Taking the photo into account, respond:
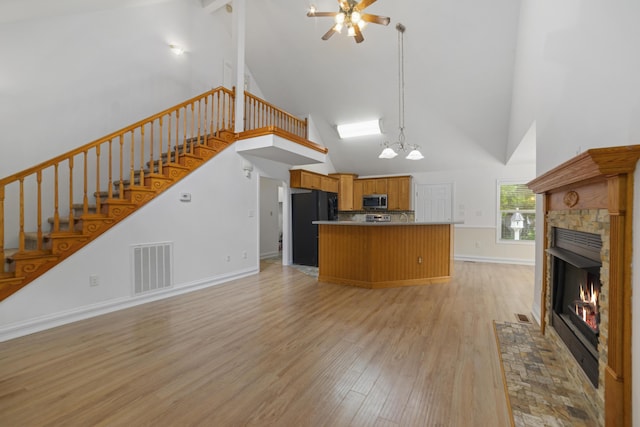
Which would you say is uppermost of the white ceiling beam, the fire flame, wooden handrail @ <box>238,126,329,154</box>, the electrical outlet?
the white ceiling beam

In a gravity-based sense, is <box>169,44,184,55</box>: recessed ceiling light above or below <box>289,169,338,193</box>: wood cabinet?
above

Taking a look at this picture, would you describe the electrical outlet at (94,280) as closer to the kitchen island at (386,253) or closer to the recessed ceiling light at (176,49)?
the kitchen island at (386,253)

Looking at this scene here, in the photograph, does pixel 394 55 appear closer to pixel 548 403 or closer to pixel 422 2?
pixel 422 2

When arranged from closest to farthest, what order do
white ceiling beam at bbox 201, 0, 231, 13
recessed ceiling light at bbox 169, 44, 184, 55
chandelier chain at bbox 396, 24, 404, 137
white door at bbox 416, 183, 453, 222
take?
chandelier chain at bbox 396, 24, 404, 137
recessed ceiling light at bbox 169, 44, 184, 55
white ceiling beam at bbox 201, 0, 231, 13
white door at bbox 416, 183, 453, 222

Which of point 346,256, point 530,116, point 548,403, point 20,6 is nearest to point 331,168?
point 346,256

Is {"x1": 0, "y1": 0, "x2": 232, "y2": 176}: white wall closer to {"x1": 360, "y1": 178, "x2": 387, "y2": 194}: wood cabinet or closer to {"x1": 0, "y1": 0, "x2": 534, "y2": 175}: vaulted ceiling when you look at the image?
{"x1": 0, "y1": 0, "x2": 534, "y2": 175}: vaulted ceiling

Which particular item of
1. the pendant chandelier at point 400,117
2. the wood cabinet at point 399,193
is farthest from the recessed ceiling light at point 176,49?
the wood cabinet at point 399,193

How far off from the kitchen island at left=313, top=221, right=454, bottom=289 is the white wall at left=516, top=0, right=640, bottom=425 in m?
1.64

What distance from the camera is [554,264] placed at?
2.46 meters

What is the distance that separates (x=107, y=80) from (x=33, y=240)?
2.60 m

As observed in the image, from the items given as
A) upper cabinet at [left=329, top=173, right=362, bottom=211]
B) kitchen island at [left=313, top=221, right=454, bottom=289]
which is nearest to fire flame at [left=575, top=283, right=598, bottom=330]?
kitchen island at [left=313, top=221, right=454, bottom=289]

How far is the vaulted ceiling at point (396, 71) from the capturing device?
4.24m

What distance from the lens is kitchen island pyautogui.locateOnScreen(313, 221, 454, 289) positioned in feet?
14.1

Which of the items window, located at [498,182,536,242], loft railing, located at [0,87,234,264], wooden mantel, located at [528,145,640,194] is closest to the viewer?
wooden mantel, located at [528,145,640,194]
